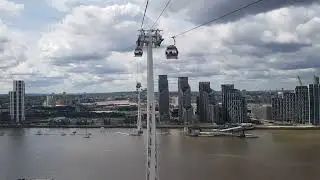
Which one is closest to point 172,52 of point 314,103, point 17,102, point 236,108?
point 236,108

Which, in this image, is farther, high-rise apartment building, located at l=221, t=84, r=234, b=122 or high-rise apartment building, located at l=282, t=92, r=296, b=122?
high-rise apartment building, located at l=282, t=92, r=296, b=122

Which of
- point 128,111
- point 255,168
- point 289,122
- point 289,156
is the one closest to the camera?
point 255,168

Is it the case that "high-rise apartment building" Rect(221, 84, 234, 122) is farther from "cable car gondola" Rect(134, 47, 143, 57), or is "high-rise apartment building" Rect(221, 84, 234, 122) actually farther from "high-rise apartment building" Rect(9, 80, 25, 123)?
"cable car gondola" Rect(134, 47, 143, 57)

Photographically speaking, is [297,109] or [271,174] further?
[297,109]

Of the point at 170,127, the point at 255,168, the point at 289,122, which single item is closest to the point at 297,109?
the point at 289,122

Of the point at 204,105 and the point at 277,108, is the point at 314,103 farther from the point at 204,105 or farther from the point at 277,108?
the point at 204,105

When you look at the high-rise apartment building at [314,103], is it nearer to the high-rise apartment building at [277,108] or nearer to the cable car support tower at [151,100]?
the high-rise apartment building at [277,108]

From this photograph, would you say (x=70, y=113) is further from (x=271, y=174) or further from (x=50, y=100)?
(x=271, y=174)

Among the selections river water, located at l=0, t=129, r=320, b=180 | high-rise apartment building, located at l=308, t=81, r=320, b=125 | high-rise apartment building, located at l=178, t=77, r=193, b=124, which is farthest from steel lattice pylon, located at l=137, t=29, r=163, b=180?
high-rise apartment building, located at l=308, t=81, r=320, b=125
